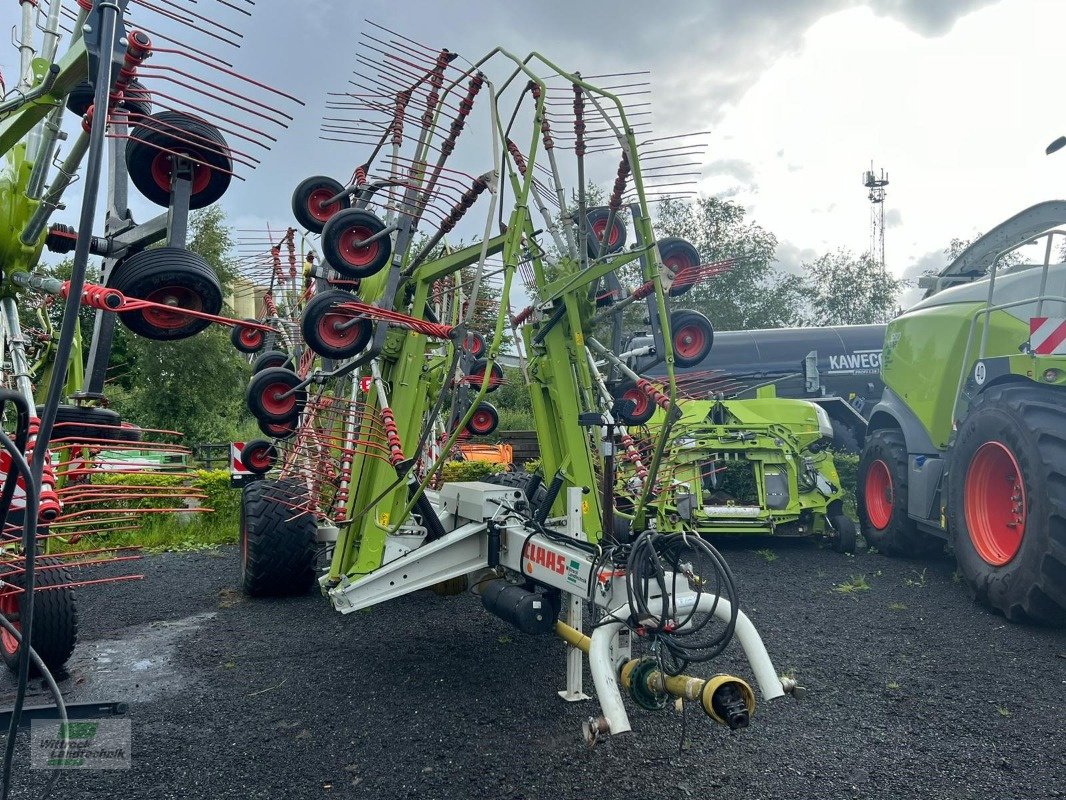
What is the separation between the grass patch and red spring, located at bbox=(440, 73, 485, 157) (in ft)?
14.3

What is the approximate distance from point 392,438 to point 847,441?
1013 centimetres

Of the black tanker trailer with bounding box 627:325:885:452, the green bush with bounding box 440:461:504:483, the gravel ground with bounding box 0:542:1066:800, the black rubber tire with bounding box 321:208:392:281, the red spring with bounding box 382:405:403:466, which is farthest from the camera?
the black tanker trailer with bounding box 627:325:885:452

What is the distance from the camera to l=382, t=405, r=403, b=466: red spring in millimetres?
4641

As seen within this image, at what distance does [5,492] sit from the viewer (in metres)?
1.79

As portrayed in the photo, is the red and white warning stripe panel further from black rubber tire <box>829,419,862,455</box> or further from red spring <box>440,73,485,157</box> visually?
black rubber tire <box>829,419,862,455</box>

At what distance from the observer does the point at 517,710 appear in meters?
4.02

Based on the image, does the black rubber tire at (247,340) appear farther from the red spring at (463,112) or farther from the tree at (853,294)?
the tree at (853,294)

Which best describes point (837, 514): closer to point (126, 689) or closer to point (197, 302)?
point (126, 689)

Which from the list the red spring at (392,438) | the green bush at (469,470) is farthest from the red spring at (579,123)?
the green bush at (469,470)

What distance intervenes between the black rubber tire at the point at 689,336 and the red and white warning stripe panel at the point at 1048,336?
2101 millimetres

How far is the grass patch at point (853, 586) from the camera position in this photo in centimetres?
629

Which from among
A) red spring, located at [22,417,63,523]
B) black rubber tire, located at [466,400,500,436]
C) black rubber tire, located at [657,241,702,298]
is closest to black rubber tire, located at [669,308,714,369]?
black rubber tire, located at [657,241,702,298]

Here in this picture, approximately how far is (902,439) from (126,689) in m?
6.52

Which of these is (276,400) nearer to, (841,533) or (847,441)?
(841,533)
